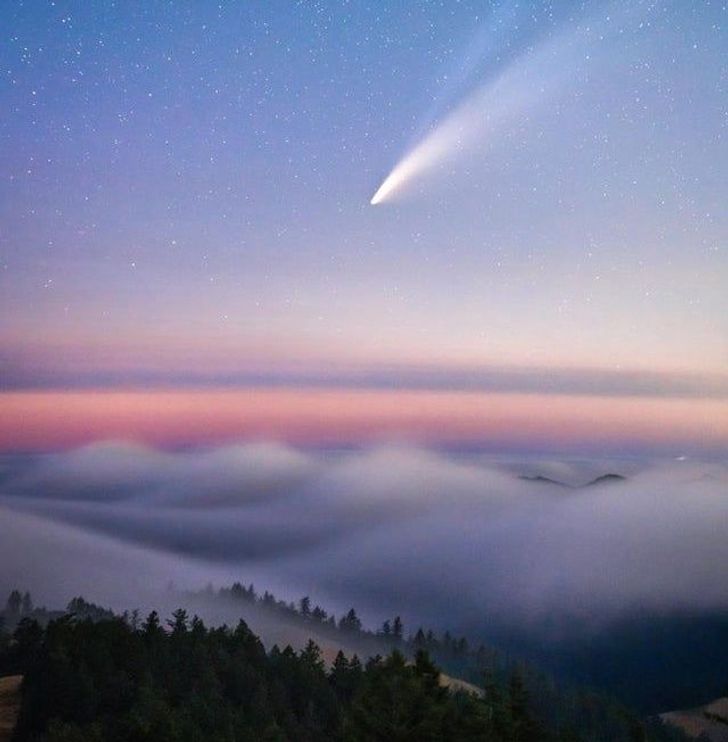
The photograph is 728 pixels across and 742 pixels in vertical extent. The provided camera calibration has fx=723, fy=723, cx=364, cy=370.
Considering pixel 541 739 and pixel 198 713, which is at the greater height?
pixel 541 739

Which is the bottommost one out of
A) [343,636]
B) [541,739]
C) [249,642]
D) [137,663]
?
[343,636]

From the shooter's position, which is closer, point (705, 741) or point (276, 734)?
point (276, 734)

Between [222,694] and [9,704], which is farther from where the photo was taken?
[222,694]

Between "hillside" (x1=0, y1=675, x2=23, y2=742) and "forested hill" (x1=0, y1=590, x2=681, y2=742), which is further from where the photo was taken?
"hillside" (x1=0, y1=675, x2=23, y2=742)

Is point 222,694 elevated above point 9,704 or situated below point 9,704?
below

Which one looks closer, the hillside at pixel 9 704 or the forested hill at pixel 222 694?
the forested hill at pixel 222 694

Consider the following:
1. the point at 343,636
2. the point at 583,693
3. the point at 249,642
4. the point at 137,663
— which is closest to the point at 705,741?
the point at 583,693

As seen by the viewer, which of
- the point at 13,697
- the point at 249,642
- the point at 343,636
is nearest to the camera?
the point at 13,697

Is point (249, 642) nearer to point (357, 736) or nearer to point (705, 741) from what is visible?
point (357, 736)
